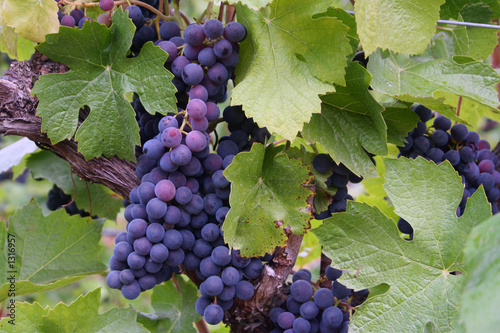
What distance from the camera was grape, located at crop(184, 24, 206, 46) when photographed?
903mm

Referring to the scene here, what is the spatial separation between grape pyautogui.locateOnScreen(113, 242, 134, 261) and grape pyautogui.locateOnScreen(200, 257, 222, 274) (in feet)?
0.54

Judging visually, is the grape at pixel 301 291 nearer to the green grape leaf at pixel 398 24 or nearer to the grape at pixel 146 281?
the grape at pixel 146 281

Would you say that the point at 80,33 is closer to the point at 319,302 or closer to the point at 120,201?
the point at 120,201

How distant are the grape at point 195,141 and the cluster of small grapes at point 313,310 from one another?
450 millimetres

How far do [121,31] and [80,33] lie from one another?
0.09m

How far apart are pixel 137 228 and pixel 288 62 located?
0.49 m

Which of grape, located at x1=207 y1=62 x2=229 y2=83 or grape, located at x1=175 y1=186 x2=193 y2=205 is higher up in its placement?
grape, located at x1=207 y1=62 x2=229 y2=83

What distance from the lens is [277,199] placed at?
944 millimetres

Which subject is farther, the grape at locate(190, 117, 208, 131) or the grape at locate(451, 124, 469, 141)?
the grape at locate(451, 124, 469, 141)

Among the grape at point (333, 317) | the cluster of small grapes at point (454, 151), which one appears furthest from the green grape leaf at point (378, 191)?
the grape at point (333, 317)

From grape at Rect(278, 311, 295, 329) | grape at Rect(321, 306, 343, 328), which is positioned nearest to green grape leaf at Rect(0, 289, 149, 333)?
grape at Rect(278, 311, 295, 329)

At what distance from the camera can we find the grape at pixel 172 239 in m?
0.88

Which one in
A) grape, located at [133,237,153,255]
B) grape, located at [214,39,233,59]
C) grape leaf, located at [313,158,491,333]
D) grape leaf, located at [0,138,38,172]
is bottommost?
grape leaf, located at [0,138,38,172]

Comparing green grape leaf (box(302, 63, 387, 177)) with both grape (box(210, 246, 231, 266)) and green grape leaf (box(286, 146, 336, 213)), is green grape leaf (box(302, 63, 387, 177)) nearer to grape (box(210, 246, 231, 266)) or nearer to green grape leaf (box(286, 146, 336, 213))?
green grape leaf (box(286, 146, 336, 213))
